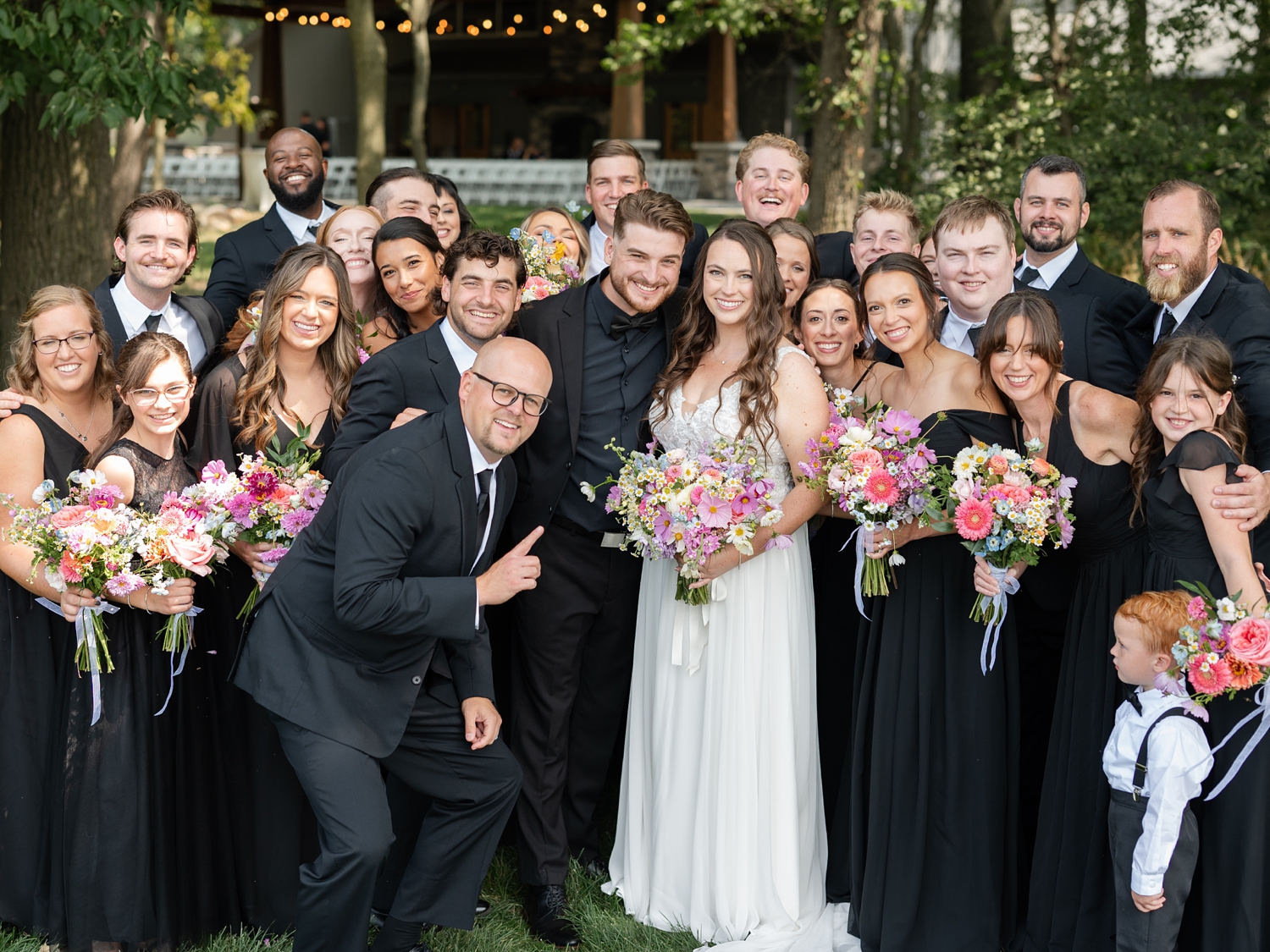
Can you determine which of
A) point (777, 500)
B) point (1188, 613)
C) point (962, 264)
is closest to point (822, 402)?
point (777, 500)

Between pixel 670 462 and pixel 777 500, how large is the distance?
20.3 inches

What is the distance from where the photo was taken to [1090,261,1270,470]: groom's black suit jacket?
4.94 metres

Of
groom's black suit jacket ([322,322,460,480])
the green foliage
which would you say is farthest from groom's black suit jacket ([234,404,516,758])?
the green foliage

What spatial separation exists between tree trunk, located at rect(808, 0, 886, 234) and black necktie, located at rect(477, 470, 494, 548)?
10.9m

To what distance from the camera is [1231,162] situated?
49.9 ft

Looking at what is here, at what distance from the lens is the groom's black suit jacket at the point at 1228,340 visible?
16.2 feet

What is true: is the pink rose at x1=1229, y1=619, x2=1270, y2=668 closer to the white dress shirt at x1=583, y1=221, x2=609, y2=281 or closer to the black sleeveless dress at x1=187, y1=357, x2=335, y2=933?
the black sleeveless dress at x1=187, y1=357, x2=335, y2=933

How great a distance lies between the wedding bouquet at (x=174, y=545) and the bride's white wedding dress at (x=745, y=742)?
1795 mm

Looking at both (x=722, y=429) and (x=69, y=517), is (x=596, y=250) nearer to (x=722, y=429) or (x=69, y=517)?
(x=722, y=429)

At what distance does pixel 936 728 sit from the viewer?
489 cm

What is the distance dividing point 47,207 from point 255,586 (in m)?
5.86

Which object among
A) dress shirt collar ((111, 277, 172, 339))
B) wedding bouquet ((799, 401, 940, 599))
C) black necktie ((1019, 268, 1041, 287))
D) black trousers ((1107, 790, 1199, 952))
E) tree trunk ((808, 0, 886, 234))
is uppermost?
tree trunk ((808, 0, 886, 234))

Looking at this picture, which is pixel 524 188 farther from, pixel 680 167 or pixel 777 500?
pixel 777 500

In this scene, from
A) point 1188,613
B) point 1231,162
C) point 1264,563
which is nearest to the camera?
point 1188,613
